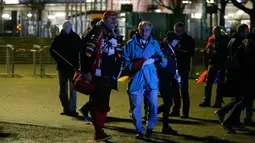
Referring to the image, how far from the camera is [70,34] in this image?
10438 mm

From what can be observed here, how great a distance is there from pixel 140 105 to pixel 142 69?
0.55 m

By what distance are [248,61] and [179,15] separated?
94.3ft

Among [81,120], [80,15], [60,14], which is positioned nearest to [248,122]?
[81,120]

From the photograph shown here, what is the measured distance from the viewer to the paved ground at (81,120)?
850cm

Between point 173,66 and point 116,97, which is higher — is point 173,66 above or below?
above

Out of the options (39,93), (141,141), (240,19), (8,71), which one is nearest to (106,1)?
(240,19)

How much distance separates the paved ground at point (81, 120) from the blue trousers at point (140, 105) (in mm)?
231

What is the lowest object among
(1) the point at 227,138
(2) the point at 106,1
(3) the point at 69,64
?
(1) the point at 227,138

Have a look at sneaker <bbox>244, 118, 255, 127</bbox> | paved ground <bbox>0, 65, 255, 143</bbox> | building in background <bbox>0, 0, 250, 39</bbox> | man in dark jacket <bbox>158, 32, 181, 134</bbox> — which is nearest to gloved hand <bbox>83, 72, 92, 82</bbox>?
paved ground <bbox>0, 65, 255, 143</bbox>

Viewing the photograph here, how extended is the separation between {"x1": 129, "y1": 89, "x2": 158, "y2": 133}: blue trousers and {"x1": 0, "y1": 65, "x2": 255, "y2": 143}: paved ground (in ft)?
0.76

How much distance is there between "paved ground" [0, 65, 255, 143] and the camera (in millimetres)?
8500

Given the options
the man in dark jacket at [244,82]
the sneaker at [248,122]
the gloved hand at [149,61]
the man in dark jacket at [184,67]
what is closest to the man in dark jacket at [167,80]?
the gloved hand at [149,61]

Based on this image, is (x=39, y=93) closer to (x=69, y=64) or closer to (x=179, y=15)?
(x=69, y=64)

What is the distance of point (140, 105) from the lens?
835 cm
